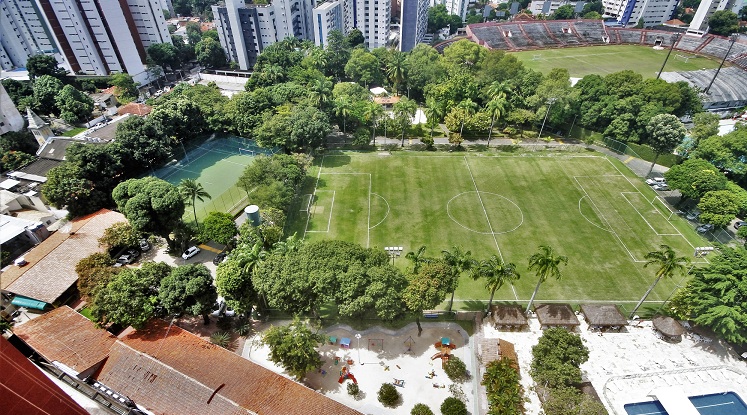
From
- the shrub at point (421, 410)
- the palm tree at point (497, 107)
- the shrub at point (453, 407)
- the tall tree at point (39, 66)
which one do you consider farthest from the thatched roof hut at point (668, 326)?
the tall tree at point (39, 66)

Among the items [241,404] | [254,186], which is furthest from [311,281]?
[254,186]

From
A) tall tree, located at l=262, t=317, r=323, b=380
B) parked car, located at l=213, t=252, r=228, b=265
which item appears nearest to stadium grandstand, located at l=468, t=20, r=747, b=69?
parked car, located at l=213, t=252, r=228, b=265

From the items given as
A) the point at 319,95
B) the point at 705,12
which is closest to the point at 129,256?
the point at 319,95

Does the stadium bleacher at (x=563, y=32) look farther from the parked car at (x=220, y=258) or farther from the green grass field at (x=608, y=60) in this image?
the parked car at (x=220, y=258)

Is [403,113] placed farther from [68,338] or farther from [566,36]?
[566,36]

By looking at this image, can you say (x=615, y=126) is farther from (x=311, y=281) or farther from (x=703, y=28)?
(x=703, y=28)

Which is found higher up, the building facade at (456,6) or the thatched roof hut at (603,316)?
the building facade at (456,6)
